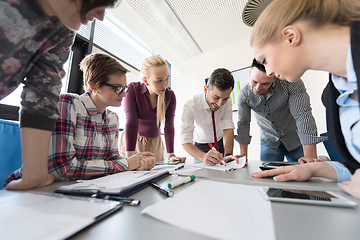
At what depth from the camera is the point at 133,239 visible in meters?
0.23

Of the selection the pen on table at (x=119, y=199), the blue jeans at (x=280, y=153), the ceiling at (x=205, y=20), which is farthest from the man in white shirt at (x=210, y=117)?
the ceiling at (x=205, y=20)

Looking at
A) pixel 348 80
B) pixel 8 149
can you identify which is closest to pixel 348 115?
pixel 348 80

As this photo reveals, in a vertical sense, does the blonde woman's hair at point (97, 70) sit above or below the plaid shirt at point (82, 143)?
above

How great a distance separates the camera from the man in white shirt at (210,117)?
129cm

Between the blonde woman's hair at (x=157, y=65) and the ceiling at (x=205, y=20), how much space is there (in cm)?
95

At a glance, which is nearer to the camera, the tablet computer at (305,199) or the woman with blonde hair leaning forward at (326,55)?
the tablet computer at (305,199)

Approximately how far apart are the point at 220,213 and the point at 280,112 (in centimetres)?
130

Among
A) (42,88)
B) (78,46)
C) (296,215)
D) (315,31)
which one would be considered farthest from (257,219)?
(78,46)

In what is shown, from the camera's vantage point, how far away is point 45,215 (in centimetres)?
28

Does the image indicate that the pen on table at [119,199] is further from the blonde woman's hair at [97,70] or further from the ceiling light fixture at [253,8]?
the ceiling light fixture at [253,8]

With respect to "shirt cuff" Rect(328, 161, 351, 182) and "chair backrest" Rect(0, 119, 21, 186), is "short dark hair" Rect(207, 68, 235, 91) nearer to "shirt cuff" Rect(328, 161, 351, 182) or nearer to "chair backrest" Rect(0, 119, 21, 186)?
"shirt cuff" Rect(328, 161, 351, 182)

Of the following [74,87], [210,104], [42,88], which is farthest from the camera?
[74,87]

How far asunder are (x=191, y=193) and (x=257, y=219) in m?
0.17

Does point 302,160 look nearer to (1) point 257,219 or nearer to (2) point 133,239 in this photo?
(1) point 257,219
